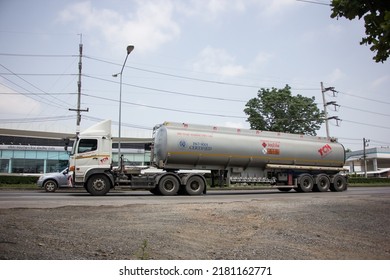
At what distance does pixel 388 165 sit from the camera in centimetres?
8300

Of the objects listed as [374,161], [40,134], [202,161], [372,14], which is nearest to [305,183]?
[202,161]

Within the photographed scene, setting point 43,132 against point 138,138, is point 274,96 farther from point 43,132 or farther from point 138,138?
point 43,132

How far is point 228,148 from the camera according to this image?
1869cm

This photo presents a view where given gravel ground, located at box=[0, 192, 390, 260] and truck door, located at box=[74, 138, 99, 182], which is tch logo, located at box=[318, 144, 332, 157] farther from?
truck door, located at box=[74, 138, 99, 182]

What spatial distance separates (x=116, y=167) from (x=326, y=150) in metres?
13.8

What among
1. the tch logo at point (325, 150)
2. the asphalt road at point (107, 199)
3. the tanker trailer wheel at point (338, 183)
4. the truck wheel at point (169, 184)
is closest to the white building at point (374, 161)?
the tanker trailer wheel at point (338, 183)

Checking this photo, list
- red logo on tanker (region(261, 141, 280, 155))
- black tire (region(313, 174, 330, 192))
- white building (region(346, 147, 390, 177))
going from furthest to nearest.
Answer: white building (region(346, 147, 390, 177)) < black tire (region(313, 174, 330, 192)) < red logo on tanker (region(261, 141, 280, 155))

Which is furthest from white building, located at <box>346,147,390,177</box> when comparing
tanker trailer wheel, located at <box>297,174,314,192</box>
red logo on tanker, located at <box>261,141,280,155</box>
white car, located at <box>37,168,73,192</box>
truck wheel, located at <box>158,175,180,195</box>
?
white car, located at <box>37,168,73,192</box>

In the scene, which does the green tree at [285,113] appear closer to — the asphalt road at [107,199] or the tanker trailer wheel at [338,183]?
the tanker trailer wheel at [338,183]

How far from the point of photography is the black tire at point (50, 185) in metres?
20.9

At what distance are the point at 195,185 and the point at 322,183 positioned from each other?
30.6 ft

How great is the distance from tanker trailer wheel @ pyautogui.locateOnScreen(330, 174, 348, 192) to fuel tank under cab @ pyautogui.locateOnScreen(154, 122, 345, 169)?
1292mm

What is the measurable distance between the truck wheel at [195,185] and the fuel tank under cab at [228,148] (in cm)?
89

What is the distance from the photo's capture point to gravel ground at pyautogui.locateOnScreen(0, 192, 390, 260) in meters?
5.22
